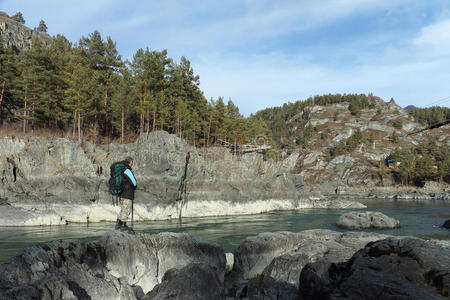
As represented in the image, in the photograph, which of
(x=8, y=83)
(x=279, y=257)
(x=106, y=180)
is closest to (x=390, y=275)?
(x=279, y=257)

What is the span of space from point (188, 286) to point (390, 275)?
448 centimetres

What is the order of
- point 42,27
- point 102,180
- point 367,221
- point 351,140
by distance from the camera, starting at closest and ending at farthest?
point 367,221, point 102,180, point 351,140, point 42,27

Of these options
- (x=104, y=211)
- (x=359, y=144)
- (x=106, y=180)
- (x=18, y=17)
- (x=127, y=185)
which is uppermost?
(x=18, y=17)

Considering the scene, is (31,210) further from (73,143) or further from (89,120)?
(89,120)

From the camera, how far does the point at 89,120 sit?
164 ft

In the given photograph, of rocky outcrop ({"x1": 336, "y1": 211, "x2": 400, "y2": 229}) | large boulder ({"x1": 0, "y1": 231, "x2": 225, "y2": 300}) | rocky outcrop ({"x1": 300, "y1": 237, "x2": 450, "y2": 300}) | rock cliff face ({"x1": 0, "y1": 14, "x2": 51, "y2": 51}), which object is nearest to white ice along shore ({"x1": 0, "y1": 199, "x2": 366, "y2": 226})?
rocky outcrop ({"x1": 336, "y1": 211, "x2": 400, "y2": 229})

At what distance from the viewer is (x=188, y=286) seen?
23.6ft

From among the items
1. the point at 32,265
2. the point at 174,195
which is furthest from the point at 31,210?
the point at 32,265

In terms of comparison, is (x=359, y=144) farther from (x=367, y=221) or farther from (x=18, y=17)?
(x=18, y=17)

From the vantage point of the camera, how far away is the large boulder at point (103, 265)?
236 inches

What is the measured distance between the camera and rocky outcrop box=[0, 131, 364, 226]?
101 ft

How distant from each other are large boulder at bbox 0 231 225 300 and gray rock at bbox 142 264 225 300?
0.75 meters

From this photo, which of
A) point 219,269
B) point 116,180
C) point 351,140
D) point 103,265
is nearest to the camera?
point 103,265

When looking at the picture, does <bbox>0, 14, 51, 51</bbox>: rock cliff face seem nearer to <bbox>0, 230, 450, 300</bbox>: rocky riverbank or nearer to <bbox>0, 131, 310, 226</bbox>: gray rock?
<bbox>0, 131, 310, 226</bbox>: gray rock
